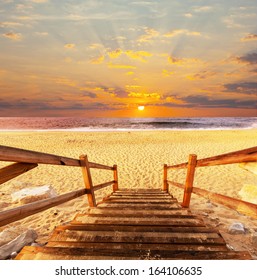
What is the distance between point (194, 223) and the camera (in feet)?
8.32

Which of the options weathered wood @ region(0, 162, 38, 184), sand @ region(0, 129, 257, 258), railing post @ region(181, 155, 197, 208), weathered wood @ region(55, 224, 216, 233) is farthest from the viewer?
sand @ region(0, 129, 257, 258)

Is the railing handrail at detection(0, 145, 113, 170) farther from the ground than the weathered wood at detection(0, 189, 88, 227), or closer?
farther from the ground

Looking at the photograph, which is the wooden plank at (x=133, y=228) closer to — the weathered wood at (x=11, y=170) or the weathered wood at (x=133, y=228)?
the weathered wood at (x=133, y=228)

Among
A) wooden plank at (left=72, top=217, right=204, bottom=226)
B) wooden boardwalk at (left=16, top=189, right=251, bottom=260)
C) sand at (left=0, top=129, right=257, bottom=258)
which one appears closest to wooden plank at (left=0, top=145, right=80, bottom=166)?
wooden boardwalk at (left=16, top=189, right=251, bottom=260)

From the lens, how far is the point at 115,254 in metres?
1.70

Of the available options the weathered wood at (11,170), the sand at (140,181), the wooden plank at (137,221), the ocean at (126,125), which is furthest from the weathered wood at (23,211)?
the ocean at (126,125)

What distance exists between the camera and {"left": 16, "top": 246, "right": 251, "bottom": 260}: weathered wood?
1642mm

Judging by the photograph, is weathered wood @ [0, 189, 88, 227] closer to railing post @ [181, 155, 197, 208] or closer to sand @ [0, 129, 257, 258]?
railing post @ [181, 155, 197, 208]

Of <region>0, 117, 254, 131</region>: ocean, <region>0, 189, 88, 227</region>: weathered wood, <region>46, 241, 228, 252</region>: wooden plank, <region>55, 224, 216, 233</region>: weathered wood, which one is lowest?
<region>46, 241, 228, 252</region>: wooden plank

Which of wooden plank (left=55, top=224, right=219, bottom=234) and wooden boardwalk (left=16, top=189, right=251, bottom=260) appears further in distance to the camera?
wooden plank (left=55, top=224, right=219, bottom=234)

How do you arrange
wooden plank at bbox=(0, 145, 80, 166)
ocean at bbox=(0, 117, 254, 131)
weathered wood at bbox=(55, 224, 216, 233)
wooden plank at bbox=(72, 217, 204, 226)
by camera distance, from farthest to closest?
ocean at bbox=(0, 117, 254, 131)
wooden plank at bbox=(72, 217, 204, 226)
weathered wood at bbox=(55, 224, 216, 233)
wooden plank at bbox=(0, 145, 80, 166)
